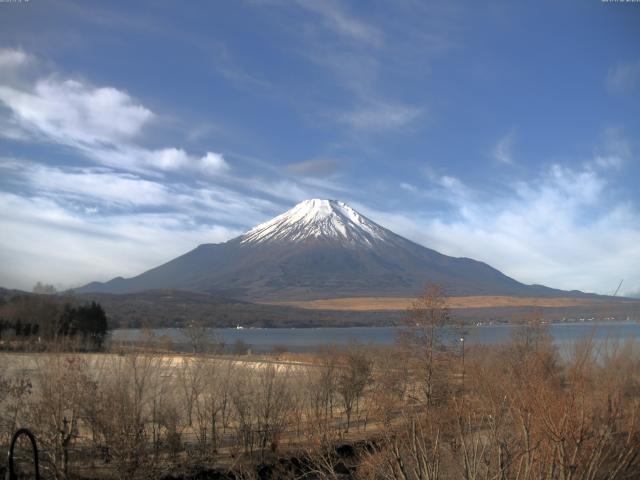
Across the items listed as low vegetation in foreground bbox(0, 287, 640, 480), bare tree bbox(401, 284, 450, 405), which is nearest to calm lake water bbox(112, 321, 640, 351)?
low vegetation in foreground bbox(0, 287, 640, 480)

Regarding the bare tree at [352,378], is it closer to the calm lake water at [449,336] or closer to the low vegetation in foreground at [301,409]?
the low vegetation in foreground at [301,409]

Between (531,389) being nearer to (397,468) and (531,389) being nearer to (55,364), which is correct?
(397,468)

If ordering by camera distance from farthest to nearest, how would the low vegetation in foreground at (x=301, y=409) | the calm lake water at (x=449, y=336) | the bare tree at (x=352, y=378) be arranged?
the bare tree at (x=352, y=378), the calm lake water at (x=449, y=336), the low vegetation in foreground at (x=301, y=409)

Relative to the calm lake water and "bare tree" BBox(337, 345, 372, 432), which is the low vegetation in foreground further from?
the calm lake water

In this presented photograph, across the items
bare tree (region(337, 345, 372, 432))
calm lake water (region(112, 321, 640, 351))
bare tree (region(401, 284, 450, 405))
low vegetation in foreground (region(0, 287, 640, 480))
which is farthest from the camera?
bare tree (region(337, 345, 372, 432))

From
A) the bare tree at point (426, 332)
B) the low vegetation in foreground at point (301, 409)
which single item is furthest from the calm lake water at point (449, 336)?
the bare tree at point (426, 332)

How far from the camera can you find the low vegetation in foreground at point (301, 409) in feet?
29.5

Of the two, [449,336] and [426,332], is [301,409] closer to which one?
[426,332]

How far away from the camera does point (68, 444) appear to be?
15695 mm

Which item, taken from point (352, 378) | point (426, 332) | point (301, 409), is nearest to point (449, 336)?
point (426, 332)

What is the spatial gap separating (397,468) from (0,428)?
509 inches

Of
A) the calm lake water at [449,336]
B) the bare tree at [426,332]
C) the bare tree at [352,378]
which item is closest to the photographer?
the calm lake water at [449,336]

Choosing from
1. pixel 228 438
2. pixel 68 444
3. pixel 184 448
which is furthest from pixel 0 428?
pixel 228 438

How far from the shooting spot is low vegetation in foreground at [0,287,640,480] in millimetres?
8992
